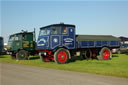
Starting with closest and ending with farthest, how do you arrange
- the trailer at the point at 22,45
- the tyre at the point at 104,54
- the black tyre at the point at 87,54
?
the black tyre at the point at 87,54 → the tyre at the point at 104,54 → the trailer at the point at 22,45

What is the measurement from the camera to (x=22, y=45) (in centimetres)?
1777

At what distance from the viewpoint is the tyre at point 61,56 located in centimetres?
1251

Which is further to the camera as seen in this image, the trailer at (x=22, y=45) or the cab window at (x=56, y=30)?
the trailer at (x=22, y=45)

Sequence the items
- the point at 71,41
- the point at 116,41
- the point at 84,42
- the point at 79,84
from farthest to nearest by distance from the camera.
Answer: the point at 116,41
the point at 84,42
the point at 71,41
the point at 79,84

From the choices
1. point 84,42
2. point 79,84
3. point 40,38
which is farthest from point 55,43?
point 79,84

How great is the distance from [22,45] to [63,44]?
270 inches

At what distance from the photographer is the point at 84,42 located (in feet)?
47.8

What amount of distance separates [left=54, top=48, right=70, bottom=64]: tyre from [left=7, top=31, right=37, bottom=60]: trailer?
6.40 m

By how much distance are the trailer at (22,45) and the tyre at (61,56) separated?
6.40 m

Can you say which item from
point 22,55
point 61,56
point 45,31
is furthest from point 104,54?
point 22,55

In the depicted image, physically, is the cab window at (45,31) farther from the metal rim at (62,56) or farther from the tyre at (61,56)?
the metal rim at (62,56)

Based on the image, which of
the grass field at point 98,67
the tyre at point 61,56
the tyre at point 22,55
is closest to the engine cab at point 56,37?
the tyre at point 61,56

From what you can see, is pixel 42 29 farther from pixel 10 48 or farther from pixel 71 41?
pixel 10 48

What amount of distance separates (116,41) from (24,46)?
11.0 m
